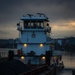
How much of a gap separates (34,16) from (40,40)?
141 inches

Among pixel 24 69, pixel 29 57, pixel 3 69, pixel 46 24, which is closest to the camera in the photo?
pixel 3 69

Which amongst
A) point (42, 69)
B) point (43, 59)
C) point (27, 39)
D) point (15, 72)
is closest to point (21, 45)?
point (27, 39)

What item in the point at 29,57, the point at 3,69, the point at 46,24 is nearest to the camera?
the point at 3,69

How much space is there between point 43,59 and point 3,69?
17.9m

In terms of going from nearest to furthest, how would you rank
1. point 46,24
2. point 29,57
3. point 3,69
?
point 3,69 < point 29,57 < point 46,24

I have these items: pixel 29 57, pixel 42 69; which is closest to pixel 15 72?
pixel 42 69

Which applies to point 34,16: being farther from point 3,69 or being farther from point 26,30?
point 3,69

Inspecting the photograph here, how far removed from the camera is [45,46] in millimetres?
43844

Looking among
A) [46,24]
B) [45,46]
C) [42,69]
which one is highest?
[46,24]

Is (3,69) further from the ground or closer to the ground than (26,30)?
closer to the ground

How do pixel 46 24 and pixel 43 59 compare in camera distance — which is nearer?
pixel 43 59

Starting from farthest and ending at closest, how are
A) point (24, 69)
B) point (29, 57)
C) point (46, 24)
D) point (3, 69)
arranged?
point (46, 24) < point (29, 57) < point (24, 69) < point (3, 69)

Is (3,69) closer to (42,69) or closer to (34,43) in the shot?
(42,69)

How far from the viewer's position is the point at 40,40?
146 feet
